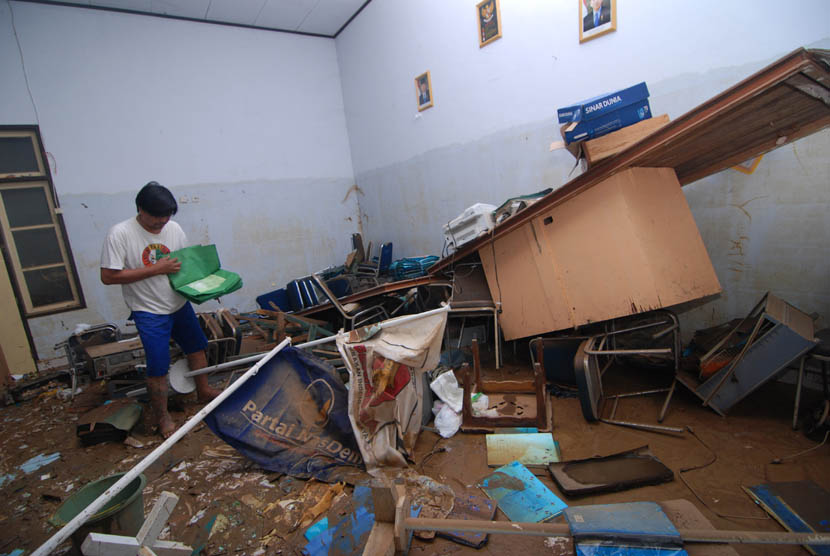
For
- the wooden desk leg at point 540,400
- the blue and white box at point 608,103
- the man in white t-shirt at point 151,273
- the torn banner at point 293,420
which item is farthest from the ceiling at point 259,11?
the wooden desk leg at point 540,400

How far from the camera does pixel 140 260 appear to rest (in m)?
2.53

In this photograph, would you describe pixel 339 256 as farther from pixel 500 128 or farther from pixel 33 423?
pixel 33 423

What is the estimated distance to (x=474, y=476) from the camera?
219cm

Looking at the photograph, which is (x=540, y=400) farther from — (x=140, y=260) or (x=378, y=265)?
(x=378, y=265)

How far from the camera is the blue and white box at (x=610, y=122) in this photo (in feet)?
8.31

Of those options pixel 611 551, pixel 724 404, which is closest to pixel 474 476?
pixel 611 551

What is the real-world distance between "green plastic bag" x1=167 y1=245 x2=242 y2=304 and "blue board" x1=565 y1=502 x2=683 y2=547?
2.42m

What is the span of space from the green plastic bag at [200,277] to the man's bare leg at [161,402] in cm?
66

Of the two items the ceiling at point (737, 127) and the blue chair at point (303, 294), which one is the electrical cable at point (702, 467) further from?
the blue chair at point (303, 294)

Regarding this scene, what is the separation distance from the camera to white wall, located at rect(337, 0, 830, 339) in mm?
2645

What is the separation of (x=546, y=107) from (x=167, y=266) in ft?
12.7

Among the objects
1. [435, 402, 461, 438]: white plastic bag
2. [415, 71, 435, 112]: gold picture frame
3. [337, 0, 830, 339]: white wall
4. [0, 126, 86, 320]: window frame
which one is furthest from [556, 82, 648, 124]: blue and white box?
[0, 126, 86, 320]: window frame

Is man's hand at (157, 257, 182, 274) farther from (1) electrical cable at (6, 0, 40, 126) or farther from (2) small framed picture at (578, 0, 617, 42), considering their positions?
(1) electrical cable at (6, 0, 40, 126)

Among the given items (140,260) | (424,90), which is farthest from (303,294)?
(424,90)
